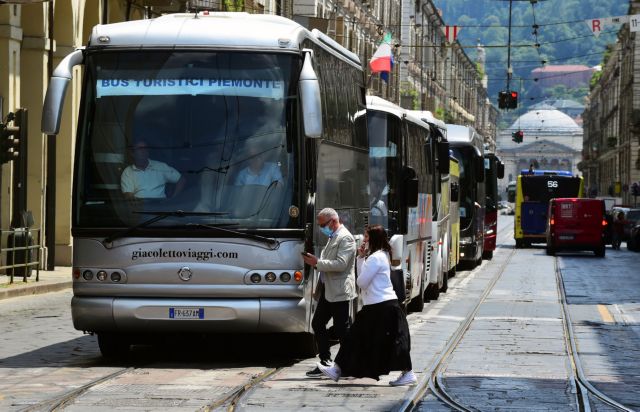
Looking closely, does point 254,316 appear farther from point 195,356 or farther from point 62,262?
point 62,262

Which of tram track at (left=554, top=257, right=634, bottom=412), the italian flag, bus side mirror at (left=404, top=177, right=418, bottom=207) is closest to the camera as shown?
tram track at (left=554, top=257, right=634, bottom=412)

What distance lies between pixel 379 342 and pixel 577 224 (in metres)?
38.9

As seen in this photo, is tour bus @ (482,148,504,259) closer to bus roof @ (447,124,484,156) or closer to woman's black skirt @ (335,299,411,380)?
bus roof @ (447,124,484,156)

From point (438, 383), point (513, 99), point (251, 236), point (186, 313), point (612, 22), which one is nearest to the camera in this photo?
point (438, 383)

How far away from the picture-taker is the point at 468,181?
39.0 meters

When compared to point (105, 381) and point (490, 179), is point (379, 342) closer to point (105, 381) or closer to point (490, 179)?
point (105, 381)

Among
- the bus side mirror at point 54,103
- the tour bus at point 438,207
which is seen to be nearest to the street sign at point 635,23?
the tour bus at point 438,207

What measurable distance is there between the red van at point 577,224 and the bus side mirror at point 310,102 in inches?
1468

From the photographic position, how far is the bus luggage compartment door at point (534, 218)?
193 ft

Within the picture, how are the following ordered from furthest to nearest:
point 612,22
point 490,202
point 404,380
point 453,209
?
point 490,202, point 612,22, point 453,209, point 404,380

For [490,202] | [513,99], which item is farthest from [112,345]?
[513,99]

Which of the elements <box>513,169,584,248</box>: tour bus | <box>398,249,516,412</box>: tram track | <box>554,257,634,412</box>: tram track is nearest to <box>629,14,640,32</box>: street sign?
<box>513,169,584,248</box>: tour bus

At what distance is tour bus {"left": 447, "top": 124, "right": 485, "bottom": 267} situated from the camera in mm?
38844

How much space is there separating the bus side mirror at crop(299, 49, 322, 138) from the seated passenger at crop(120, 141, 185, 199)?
135 cm
